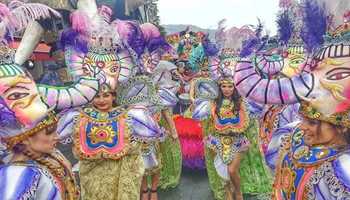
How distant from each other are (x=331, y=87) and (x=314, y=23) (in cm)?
39

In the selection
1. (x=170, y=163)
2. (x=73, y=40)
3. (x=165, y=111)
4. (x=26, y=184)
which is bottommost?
(x=170, y=163)

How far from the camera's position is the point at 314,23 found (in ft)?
8.18

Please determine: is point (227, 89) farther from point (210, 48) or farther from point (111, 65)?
point (111, 65)

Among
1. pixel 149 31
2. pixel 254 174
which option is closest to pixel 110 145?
pixel 149 31

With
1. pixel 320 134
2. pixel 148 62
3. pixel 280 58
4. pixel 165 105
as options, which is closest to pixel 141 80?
pixel 148 62

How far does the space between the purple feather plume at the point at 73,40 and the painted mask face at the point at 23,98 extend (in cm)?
162

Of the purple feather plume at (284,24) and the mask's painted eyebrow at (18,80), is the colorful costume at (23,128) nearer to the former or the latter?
the mask's painted eyebrow at (18,80)

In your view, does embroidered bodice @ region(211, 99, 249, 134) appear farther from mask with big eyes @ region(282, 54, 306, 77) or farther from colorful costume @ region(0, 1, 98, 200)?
colorful costume @ region(0, 1, 98, 200)

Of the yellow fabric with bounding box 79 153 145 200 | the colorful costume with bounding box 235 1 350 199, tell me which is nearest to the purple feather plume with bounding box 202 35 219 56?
the yellow fabric with bounding box 79 153 145 200

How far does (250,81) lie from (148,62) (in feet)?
9.96

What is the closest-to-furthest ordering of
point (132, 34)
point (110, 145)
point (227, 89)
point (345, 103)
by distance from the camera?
point (345, 103) → point (110, 145) → point (132, 34) → point (227, 89)

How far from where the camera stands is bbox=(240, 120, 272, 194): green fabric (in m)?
5.83

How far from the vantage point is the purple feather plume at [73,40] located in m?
4.15

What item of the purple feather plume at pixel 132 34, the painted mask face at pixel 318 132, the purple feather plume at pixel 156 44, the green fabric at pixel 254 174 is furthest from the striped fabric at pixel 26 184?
the green fabric at pixel 254 174
